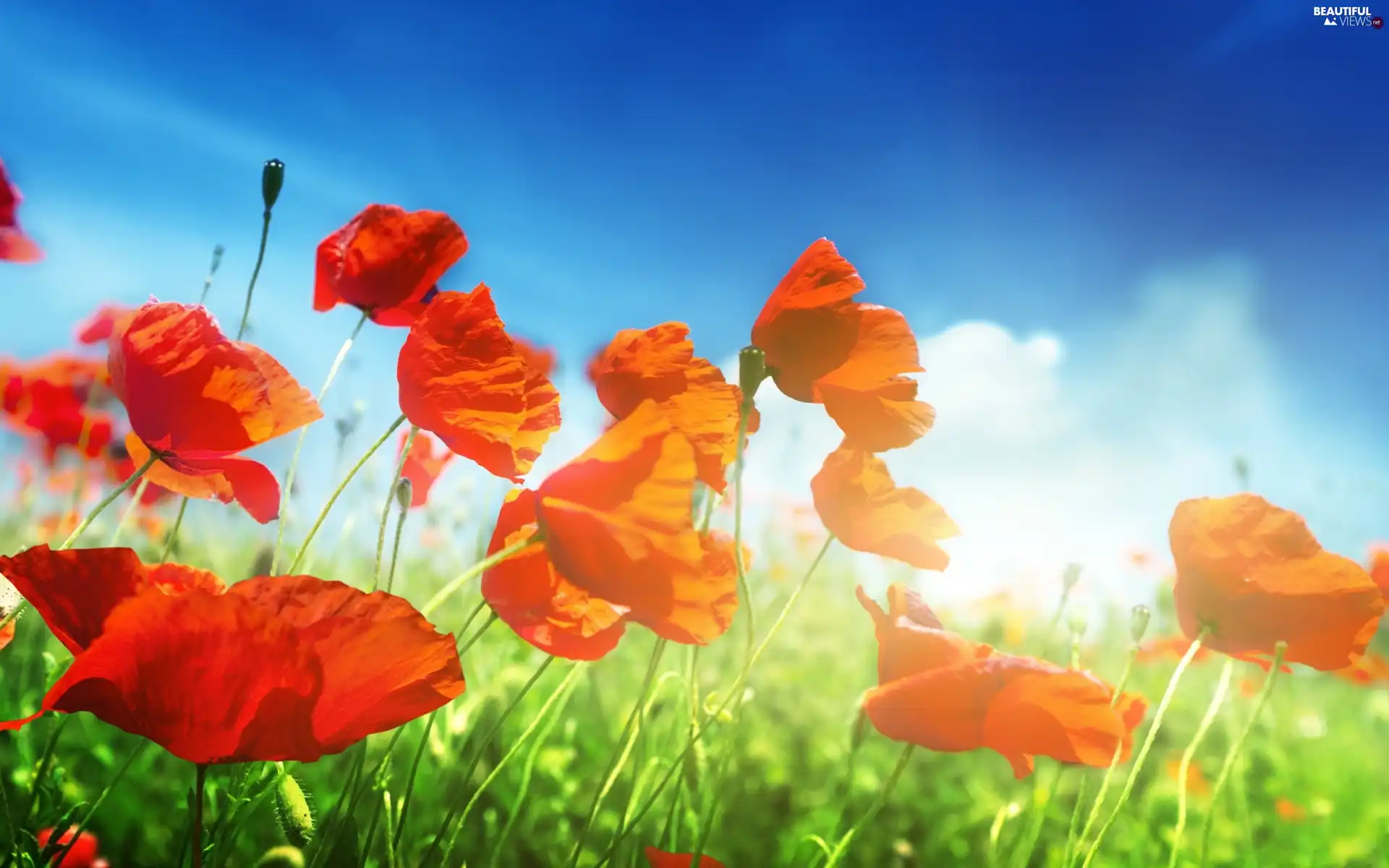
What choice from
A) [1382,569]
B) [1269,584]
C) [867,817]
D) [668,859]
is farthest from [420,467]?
[1382,569]

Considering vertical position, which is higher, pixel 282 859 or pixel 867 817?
pixel 867 817

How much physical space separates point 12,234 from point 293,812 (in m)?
0.80

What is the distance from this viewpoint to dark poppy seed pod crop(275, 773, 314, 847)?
0.74 metres

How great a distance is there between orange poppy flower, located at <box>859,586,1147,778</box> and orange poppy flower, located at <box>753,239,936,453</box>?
0.60 ft

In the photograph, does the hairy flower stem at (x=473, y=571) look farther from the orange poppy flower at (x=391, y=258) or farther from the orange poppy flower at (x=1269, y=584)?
the orange poppy flower at (x=1269, y=584)

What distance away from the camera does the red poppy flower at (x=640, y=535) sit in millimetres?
615

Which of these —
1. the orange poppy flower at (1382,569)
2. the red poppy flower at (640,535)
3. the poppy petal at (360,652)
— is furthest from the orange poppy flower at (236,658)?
the orange poppy flower at (1382,569)

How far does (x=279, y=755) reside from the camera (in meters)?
0.59

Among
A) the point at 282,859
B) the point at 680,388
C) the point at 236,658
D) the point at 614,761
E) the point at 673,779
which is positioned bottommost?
the point at 282,859

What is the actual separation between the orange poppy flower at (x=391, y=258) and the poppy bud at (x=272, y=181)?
0.24ft

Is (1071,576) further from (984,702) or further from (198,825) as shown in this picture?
(198,825)

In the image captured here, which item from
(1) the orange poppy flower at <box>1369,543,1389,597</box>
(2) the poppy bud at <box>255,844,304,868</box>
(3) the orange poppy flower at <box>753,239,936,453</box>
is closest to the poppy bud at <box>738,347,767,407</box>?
(3) the orange poppy flower at <box>753,239,936,453</box>

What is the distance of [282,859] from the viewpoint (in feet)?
4.87

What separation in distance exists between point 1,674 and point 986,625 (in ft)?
12.9
